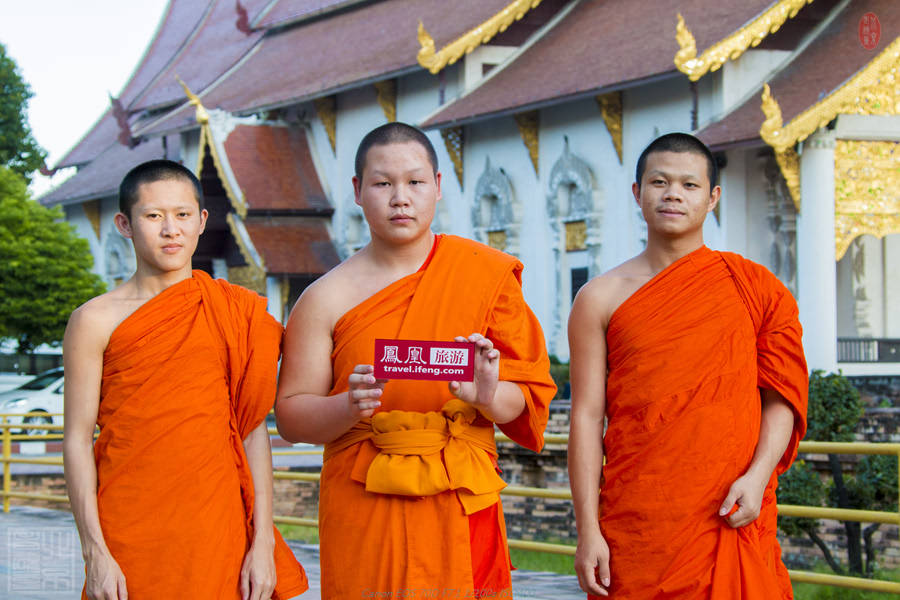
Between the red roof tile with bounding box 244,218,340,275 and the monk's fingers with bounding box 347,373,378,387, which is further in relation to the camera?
the red roof tile with bounding box 244,218,340,275

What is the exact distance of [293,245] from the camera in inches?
769

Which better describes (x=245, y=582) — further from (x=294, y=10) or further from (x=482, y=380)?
(x=294, y=10)

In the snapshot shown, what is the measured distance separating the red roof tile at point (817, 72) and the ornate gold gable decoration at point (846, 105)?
0.59ft

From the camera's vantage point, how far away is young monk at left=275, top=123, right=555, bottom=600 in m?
2.89

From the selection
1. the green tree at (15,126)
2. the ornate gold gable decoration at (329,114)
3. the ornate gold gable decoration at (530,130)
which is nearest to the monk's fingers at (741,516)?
the ornate gold gable decoration at (530,130)

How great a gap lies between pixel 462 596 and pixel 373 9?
742 inches

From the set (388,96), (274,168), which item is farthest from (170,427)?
(274,168)

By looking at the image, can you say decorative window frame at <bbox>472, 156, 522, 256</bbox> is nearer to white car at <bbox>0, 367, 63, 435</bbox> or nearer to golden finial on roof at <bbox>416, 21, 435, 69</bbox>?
golden finial on roof at <bbox>416, 21, 435, 69</bbox>

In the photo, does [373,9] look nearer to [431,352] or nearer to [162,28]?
Answer: [162,28]

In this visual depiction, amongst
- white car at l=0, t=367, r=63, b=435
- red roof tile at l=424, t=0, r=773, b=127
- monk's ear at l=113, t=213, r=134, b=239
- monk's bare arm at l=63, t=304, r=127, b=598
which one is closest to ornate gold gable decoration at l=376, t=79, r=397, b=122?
red roof tile at l=424, t=0, r=773, b=127

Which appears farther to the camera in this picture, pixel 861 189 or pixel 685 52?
pixel 685 52

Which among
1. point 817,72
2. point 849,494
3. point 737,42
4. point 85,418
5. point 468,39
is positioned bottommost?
point 849,494

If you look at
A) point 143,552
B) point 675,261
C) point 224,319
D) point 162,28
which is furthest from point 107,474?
point 162,28

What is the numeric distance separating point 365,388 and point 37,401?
49.9 feet
